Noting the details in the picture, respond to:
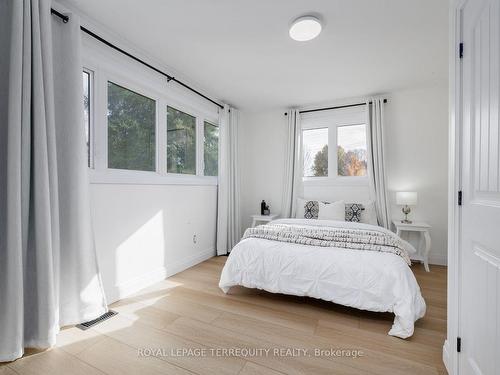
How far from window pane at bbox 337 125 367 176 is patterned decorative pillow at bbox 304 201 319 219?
72 centimetres

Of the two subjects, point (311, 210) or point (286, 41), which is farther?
point (311, 210)

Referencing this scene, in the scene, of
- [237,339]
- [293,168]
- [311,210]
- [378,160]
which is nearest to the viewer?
[237,339]

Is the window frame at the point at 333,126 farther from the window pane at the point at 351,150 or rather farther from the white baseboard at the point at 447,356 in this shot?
the white baseboard at the point at 447,356

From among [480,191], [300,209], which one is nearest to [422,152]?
[300,209]

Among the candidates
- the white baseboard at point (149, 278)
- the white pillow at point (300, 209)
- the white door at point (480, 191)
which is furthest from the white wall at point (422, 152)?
the white baseboard at point (149, 278)

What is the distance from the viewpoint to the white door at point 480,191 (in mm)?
950

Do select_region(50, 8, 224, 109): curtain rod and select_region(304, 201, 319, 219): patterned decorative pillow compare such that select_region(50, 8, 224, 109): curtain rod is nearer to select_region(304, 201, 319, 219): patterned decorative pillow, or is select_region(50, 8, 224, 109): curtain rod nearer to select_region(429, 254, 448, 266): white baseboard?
select_region(304, 201, 319, 219): patterned decorative pillow

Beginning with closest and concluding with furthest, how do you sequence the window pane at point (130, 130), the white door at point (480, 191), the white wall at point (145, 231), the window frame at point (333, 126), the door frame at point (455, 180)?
1. the white door at point (480, 191)
2. the door frame at point (455, 180)
3. the white wall at point (145, 231)
4. the window pane at point (130, 130)
5. the window frame at point (333, 126)

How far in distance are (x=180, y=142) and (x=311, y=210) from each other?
2.13 m

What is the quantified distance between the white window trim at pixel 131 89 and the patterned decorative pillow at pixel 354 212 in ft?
7.04

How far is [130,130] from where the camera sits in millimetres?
2531

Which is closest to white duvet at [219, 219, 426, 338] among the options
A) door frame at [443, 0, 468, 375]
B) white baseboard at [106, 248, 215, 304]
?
door frame at [443, 0, 468, 375]

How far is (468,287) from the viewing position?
1.19 metres

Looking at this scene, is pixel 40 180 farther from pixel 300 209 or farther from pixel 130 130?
pixel 300 209
